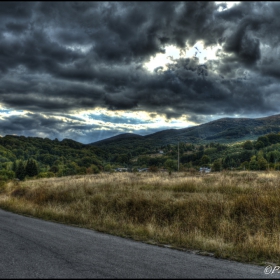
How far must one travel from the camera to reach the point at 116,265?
523 centimetres

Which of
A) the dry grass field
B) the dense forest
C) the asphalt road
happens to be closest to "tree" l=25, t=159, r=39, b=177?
the dense forest

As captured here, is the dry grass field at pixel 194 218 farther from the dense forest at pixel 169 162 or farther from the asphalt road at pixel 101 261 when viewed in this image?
the dense forest at pixel 169 162

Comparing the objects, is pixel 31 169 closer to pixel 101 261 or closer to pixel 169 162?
pixel 169 162

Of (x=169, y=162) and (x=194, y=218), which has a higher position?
(x=169, y=162)

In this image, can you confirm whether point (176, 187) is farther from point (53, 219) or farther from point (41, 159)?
point (41, 159)

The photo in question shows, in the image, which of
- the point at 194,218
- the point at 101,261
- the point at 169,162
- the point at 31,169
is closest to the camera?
the point at 101,261

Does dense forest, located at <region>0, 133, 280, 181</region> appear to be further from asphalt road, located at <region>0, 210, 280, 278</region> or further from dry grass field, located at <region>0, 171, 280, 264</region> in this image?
asphalt road, located at <region>0, 210, 280, 278</region>

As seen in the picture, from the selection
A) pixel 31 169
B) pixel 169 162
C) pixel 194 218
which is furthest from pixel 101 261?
pixel 31 169

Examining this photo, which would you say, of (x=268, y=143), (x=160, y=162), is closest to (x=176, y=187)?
(x=160, y=162)

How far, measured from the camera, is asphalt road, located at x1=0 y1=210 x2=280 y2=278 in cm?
481

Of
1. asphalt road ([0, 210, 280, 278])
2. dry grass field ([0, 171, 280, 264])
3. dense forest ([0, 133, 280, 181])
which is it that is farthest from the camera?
dense forest ([0, 133, 280, 181])

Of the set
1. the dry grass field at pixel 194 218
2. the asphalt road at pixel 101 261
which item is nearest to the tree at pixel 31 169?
the dry grass field at pixel 194 218

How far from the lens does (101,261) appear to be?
5496 millimetres

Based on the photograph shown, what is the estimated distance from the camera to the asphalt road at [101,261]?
481cm
